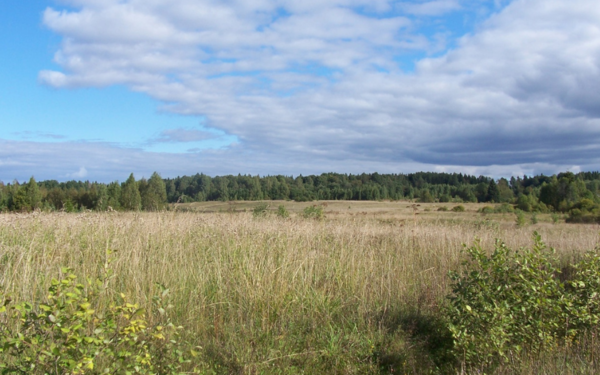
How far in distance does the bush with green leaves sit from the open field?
38 cm

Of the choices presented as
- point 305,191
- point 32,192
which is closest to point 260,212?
point 32,192

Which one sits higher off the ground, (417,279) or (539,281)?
(539,281)

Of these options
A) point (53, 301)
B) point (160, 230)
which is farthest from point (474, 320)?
point (160, 230)

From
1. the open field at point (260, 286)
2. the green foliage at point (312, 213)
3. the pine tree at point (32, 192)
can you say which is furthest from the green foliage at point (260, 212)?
the pine tree at point (32, 192)

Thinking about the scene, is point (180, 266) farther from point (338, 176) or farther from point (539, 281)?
point (338, 176)

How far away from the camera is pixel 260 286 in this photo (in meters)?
5.39

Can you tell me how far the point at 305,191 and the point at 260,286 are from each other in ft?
256

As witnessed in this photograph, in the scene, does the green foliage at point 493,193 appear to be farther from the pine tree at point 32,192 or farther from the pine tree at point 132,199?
the pine tree at point 32,192

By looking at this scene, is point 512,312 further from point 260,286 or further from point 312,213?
point 312,213

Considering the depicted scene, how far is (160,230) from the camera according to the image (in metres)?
7.51

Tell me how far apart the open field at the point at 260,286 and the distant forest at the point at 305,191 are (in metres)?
1.63

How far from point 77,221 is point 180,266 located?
317cm

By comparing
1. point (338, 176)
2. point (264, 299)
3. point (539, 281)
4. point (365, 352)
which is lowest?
point (365, 352)

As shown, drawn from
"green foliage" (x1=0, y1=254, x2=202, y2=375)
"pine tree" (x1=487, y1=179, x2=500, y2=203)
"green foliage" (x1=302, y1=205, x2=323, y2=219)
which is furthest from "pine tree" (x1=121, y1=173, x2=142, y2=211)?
"pine tree" (x1=487, y1=179, x2=500, y2=203)
